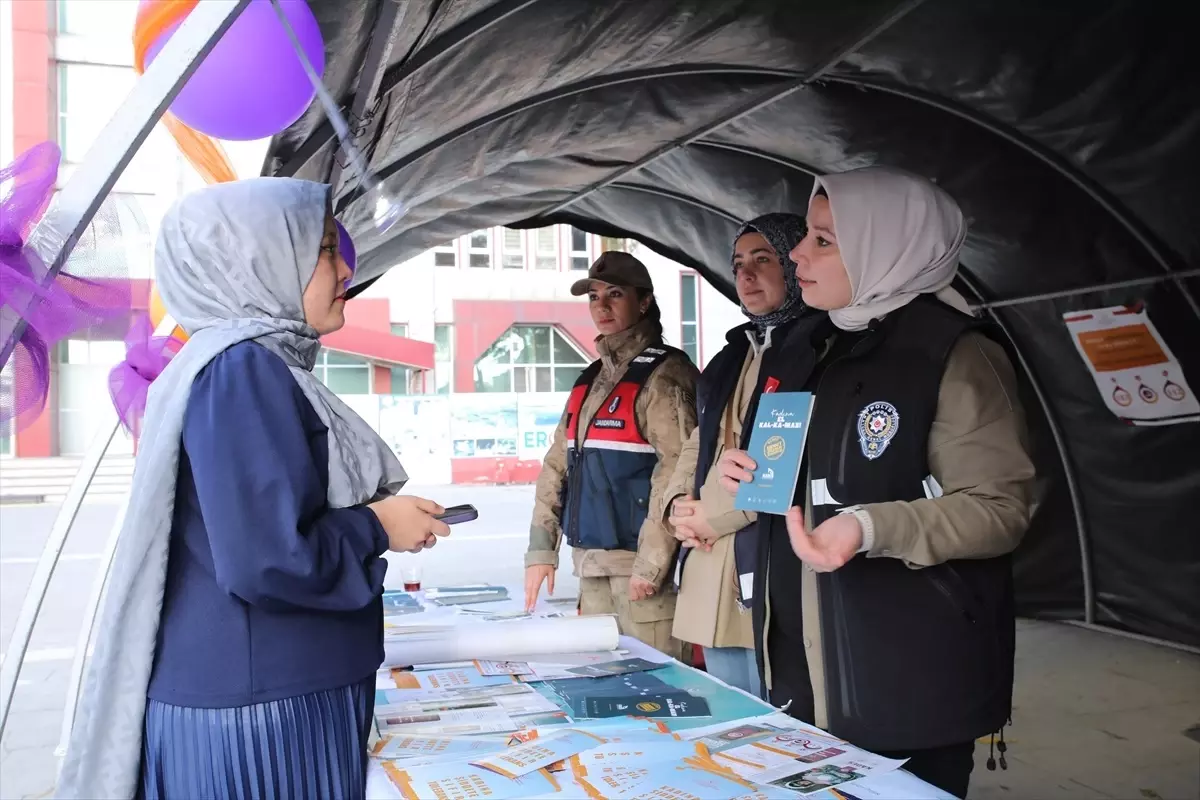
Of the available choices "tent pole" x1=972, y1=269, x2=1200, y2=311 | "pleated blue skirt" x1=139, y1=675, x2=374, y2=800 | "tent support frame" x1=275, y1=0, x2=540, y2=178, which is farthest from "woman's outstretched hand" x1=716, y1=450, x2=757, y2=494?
"tent pole" x1=972, y1=269, x2=1200, y2=311

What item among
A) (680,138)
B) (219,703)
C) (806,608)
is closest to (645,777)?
(806,608)

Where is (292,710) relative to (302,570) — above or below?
below

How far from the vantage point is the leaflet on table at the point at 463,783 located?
1.57 metres

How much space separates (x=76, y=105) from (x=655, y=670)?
24784 millimetres

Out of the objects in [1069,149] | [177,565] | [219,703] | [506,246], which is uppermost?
[506,246]

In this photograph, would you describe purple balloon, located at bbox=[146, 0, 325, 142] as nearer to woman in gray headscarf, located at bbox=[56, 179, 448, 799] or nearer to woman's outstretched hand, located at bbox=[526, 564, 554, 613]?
woman in gray headscarf, located at bbox=[56, 179, 448, 799]

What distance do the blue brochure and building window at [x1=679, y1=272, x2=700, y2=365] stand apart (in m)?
23.1

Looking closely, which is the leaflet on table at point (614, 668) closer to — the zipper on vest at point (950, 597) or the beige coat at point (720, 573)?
the beige coat at point (720, 573)

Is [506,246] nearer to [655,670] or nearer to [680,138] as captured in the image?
[680,138]

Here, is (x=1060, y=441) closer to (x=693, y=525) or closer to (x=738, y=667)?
(x=738, y=667)

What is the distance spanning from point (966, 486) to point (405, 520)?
114 centimetres

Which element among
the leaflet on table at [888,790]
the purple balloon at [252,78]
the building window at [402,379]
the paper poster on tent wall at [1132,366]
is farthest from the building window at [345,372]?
the leaflet on table at [888,790]

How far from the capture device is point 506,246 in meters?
27.4

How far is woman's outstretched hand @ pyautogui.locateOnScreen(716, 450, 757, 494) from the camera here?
2059 mm
